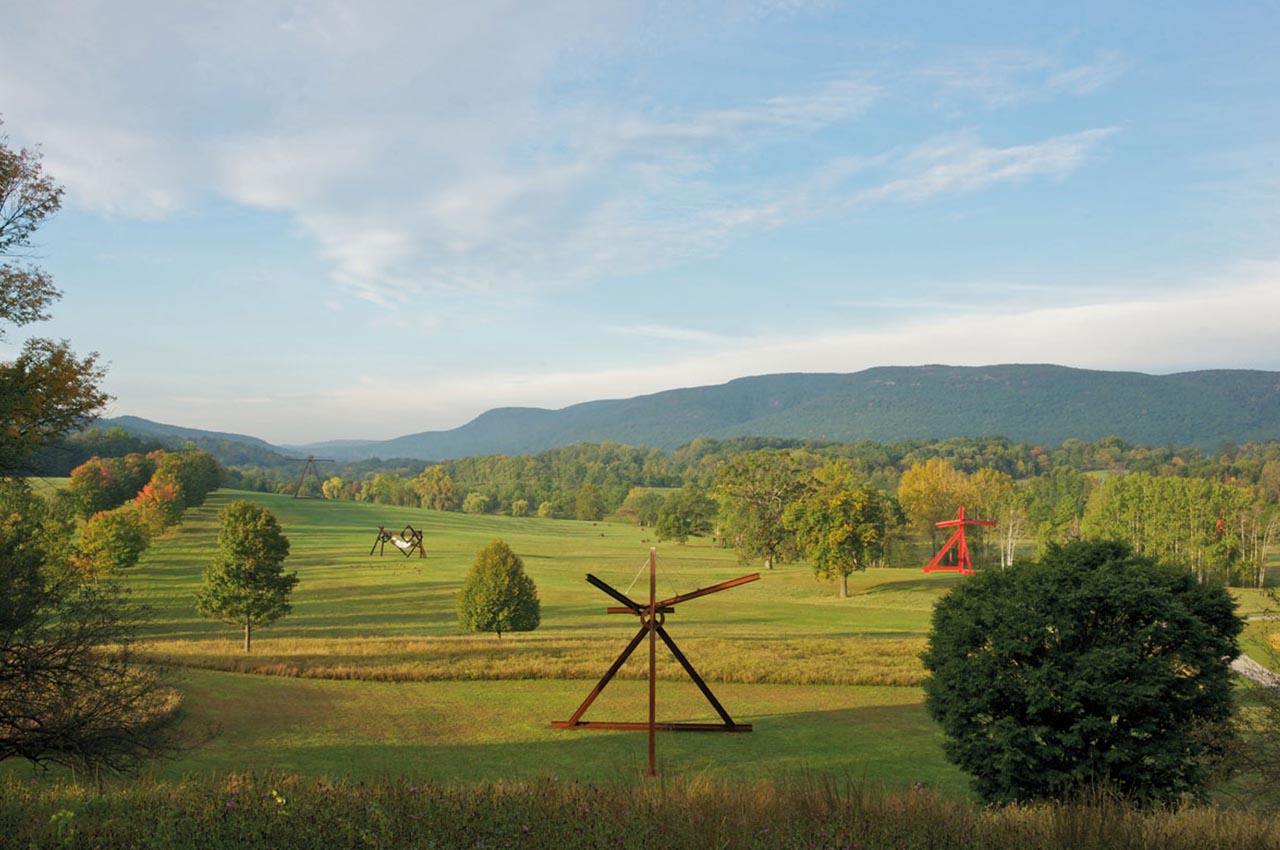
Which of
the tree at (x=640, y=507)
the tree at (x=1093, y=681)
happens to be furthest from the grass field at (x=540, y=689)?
the tree at (x=640, y=507)

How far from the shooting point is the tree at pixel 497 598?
49688 millimetres

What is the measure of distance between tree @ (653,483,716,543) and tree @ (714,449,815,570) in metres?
22.4

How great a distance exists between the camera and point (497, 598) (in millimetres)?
49781

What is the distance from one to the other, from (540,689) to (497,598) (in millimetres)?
17978

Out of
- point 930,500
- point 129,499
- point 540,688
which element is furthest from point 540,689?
point 129,499

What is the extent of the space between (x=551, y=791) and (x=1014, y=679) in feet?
39.9

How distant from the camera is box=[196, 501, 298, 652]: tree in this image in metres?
44.3

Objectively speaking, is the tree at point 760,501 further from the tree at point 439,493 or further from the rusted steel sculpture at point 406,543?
the tree at point 439,493

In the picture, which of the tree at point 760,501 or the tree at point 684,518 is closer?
the tree at point 760,501

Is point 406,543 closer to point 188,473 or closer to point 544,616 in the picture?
point 188,473

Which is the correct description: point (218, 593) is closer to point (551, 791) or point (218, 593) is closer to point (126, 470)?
point (551, 791)

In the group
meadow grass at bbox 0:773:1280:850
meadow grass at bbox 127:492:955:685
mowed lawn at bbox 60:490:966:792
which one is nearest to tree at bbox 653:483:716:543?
meadow grass at bbox 127:492:955:685

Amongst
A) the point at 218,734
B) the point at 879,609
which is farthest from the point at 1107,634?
the point at 879,609

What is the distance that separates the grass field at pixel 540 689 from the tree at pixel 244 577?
1.72 meters
